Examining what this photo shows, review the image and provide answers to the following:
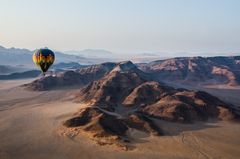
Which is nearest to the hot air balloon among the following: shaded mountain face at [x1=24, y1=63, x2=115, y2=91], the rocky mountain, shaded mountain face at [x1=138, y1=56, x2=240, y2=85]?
the rocky mountain

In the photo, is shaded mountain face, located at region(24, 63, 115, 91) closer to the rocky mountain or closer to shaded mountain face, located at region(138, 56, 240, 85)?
the rocky mountain

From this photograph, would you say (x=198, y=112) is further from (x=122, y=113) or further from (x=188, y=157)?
(x=188, y=157)

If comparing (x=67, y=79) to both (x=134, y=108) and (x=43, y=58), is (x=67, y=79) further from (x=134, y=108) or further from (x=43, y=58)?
(x=43, y=58)

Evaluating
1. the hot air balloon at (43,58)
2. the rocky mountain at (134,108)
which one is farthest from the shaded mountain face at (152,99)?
the hot air balloon at (43,58)

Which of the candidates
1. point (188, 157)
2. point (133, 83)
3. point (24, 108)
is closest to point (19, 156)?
point (188, 157)

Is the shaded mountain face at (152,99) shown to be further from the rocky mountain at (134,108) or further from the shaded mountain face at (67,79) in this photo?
the shaded mountain face at (67,79)
